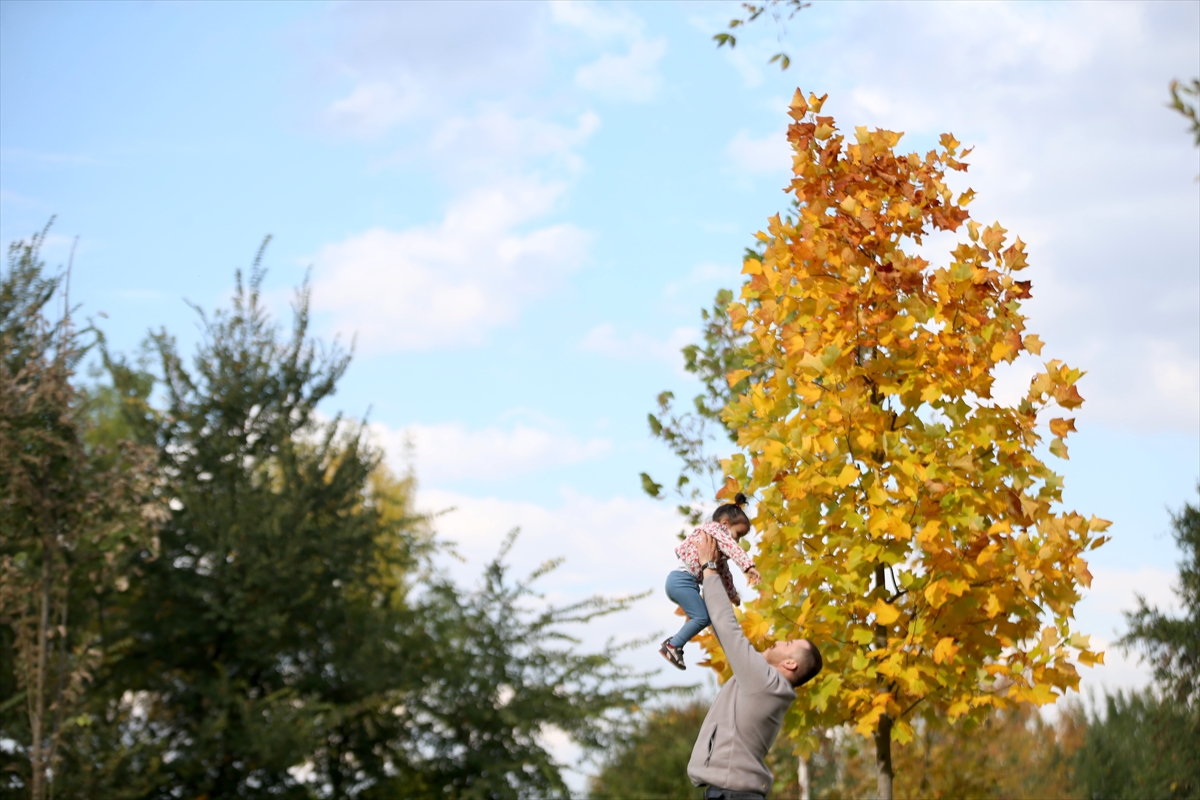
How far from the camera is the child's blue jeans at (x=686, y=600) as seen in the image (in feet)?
20.4

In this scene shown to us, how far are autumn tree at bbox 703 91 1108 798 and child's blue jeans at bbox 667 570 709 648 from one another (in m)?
0.63

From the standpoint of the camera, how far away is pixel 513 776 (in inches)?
792

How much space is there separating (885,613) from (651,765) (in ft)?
49.8

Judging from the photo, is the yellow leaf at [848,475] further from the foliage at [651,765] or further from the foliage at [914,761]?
the foliage at [651,765]

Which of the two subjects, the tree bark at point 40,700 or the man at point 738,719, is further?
the tree bark at point 40,700

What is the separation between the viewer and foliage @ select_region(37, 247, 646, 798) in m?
18.5

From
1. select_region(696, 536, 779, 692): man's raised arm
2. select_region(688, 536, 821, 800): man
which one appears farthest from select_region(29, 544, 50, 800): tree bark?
select_region(696, 536, 779, 692): man's raised arm

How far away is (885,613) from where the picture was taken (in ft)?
22.4

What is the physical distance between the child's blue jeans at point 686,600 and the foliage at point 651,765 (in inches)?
512

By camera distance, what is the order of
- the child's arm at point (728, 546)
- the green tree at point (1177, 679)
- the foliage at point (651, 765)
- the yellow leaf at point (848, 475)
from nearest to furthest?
the child's arm at point (728, 546)
the yellow leaf at point (848, 475)
the green tree at point (1177, 679)
the foliage at point (651, 765)

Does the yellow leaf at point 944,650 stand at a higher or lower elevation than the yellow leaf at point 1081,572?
lower

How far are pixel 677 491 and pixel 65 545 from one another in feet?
24.7

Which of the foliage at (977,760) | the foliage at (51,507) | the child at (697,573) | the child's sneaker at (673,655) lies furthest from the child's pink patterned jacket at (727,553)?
the foliage at (51,507)

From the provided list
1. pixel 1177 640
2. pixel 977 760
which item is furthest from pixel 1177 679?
pixel 977 760
